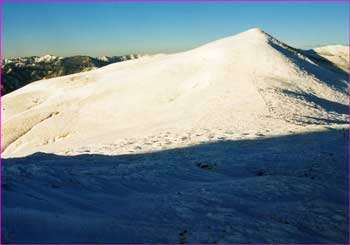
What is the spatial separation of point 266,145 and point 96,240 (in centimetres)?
1425

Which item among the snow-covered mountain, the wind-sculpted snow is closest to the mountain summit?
the snow-covered mountain

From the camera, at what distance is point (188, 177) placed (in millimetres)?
13484

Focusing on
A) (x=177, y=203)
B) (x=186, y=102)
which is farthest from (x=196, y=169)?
(x=186, y=102)

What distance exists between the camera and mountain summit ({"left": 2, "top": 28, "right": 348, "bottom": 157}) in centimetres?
2822

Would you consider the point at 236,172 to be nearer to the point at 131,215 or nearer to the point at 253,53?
the point at 131,215

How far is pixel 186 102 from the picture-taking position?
37.8 meters

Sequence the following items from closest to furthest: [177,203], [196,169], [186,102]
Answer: [177,203] → [196,169] → [186,102]

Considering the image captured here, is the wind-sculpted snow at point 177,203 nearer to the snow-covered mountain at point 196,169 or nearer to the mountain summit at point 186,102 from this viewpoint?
the snow-covered mountain at point 196,169

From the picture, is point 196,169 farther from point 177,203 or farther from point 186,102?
point 186,102

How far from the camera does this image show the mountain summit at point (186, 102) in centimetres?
2822

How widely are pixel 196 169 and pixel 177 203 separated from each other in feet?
15.7

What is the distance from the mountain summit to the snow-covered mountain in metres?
0.24

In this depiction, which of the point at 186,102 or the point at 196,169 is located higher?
the point at 186,102

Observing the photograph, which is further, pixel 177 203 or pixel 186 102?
pixel 186 102
